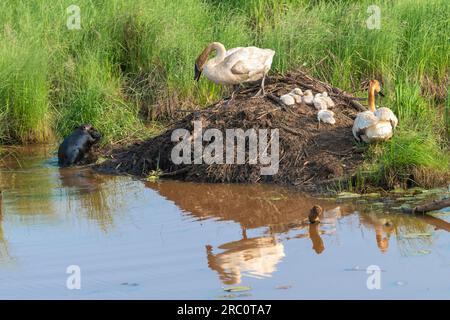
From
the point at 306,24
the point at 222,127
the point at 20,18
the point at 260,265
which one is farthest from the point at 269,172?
the point at 20,18

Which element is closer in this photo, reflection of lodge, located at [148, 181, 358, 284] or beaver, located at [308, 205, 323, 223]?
reflection of lodge, located at [148, 181, 358, 284]

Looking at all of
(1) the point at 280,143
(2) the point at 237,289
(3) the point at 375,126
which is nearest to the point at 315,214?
(3) the point at 375,126

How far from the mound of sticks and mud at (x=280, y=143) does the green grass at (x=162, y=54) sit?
109 cm

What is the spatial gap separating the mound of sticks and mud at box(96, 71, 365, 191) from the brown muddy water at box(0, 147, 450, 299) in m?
0.23

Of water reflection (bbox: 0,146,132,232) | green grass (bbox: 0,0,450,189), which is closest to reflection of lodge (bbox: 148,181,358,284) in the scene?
water reflection (bbox: 0,146,132,232)

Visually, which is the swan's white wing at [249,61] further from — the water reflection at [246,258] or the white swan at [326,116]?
the water reflection at [246,258]

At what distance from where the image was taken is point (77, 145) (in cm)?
1212

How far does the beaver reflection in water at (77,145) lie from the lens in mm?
12141

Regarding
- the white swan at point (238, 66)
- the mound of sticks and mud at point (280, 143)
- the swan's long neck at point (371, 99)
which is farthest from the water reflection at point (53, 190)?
the swan's long neck at point (371, 99)

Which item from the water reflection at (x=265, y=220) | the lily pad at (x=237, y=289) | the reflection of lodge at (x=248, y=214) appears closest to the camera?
the lily pad at (x=237, y=289)

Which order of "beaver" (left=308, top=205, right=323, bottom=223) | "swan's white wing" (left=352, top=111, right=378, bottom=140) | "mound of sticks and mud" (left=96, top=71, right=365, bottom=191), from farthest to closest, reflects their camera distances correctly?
"mound of sticks and mud" (left=96, top=71, right=365, bottom=191)
"swan's white wing" (left=352, top=111, right=378, bottom=140)
"beaver" (left=308, top=205, right=323, bottom=223)

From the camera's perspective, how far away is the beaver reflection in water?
12141 millimetres

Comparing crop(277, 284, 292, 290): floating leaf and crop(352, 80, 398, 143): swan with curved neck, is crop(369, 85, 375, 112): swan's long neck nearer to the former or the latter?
crop(352, 80, 398, 143): swan with curved neck

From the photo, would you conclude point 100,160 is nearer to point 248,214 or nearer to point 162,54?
point 162,54
